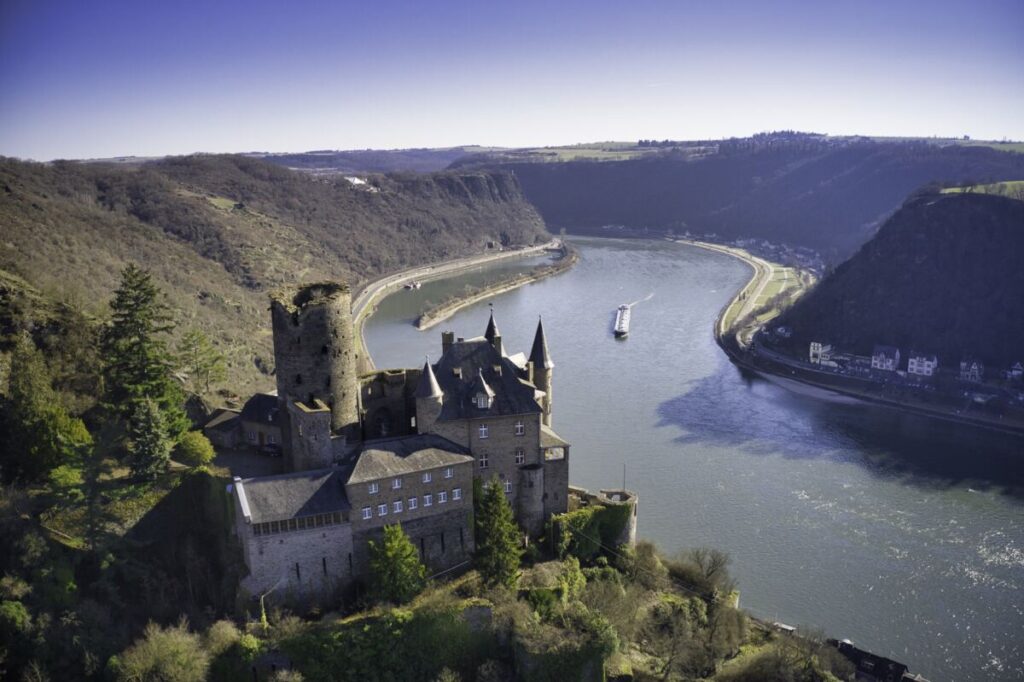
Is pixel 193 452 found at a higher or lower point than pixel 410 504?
higher

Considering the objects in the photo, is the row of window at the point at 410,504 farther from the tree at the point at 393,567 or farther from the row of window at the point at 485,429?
the row of window at the point at 485,429

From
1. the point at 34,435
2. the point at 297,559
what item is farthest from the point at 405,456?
the point at 34,435

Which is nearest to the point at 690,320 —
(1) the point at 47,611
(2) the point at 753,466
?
(2) the point at 753,466

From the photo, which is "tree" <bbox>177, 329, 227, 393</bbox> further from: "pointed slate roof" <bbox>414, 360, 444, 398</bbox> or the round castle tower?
"pointed slate roof" <bbox>414, 360, 444, 398</bbox>

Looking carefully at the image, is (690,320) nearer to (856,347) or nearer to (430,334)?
(856,347)

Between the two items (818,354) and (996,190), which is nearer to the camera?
(818,354)

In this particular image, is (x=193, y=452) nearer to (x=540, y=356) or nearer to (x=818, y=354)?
(x=540, y=356)

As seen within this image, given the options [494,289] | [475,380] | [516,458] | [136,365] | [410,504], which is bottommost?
[494,289]

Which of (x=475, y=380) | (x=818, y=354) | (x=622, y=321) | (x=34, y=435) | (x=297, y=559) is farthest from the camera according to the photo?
(x=622, y=321)
